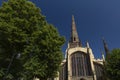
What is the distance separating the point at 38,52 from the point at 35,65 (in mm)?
1447

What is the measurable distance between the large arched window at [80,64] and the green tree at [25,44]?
33.8m

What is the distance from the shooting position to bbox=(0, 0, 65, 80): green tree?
13031 mm

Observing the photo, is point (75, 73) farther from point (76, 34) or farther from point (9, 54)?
point (9, 54)

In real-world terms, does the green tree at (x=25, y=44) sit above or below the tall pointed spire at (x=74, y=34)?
below

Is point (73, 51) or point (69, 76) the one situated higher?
point (73, 51)

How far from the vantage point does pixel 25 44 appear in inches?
542

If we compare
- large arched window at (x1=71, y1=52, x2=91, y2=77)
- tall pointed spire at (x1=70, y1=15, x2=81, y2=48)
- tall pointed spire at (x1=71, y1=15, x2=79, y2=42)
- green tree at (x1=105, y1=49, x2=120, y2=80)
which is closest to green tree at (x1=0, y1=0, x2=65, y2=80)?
green tree at (x1=105, y1=49, x2=120, y2=80)

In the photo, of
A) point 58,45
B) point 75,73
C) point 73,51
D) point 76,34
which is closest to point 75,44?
point 76,34

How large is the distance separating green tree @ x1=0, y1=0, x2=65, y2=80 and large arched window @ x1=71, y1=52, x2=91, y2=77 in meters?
33.8

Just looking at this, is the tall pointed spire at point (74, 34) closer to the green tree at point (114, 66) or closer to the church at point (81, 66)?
the church at point (81, 66)

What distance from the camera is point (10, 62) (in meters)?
13.1

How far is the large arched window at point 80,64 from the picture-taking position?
4788 cm

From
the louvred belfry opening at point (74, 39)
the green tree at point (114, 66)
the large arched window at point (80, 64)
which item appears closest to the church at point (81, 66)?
the large arched window at point (80, 64)

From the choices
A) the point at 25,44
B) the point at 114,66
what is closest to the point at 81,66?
the point at 114,66
